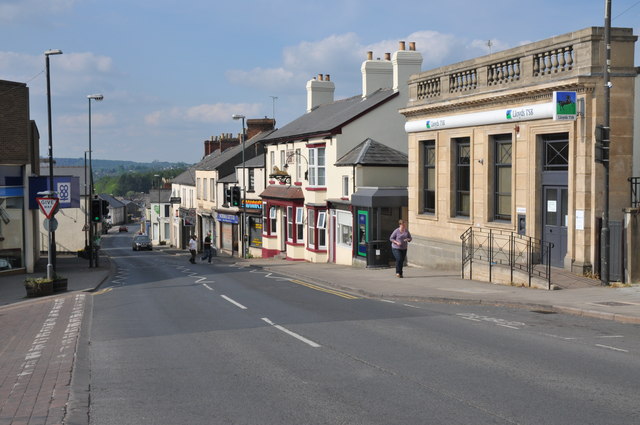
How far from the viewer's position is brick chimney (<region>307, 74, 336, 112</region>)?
4891 cm

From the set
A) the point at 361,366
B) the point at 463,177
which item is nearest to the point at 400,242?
the point at 463,177

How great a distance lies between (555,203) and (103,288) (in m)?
Result: 16.6

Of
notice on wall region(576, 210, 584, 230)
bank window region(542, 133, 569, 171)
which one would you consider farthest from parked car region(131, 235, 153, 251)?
notice on wall region(576, 210, 584, 230)

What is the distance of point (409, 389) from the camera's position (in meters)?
9.27

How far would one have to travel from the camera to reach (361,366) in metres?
10.7

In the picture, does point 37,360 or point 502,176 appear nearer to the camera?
point 37,360

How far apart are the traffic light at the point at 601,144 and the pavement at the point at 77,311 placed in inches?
131

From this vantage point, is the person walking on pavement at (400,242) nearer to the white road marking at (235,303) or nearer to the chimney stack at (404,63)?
the white road marking at (235,303)

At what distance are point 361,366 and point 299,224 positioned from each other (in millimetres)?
30859

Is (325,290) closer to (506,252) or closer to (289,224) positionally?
(506,252)

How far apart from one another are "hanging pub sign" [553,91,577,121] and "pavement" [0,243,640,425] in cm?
A: 458

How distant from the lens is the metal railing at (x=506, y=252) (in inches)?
799

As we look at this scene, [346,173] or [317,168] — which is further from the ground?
[317,168]

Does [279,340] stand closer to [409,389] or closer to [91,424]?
[409,389]
